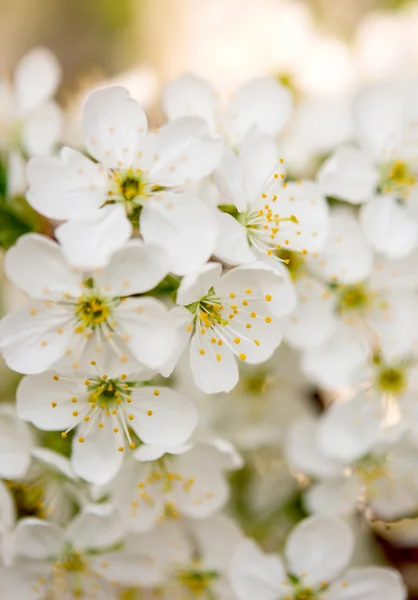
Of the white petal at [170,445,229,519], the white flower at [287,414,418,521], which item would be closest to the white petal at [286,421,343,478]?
the white flower at [287,414,418,521]

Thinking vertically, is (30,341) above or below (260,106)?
below

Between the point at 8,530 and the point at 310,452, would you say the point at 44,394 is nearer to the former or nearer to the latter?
the point at 8,530

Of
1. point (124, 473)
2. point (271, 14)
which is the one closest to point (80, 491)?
point (124, 473)

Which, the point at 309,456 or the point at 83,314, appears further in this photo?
the point at 309,456

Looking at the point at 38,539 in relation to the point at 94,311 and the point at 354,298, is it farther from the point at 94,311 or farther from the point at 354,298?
the point at 354,298

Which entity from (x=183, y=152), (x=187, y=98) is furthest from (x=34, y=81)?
(x=183, y=152)

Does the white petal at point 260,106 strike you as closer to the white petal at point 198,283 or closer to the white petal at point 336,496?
the white petal at point 198,283
